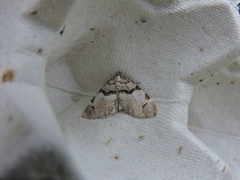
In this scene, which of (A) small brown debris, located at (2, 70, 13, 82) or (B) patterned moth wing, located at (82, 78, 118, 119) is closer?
(A) small brown debris, located at (2, 70, 13, 82)

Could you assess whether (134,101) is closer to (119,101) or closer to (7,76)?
(119,101)

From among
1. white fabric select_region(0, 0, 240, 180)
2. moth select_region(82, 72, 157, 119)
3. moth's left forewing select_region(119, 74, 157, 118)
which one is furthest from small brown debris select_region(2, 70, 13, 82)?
moth's left forewing select_region(119, 74, 157, 118)

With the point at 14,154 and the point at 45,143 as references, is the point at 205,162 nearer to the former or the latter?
the point at 45,143

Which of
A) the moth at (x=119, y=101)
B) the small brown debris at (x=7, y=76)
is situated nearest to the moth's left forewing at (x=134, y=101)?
the moth at (x=119, y=101)

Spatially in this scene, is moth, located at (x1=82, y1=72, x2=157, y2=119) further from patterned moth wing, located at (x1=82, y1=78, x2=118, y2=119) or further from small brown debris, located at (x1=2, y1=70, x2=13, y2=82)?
small brown debris, located at (x1=2, y1=70, x2=13, y2=82)

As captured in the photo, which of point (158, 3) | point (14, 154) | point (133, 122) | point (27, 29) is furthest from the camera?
point (133, 122)

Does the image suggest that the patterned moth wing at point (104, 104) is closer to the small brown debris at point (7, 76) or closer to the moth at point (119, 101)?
the moth at point (119, 101)

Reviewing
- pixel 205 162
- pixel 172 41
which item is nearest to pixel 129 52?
pixel 172 41
